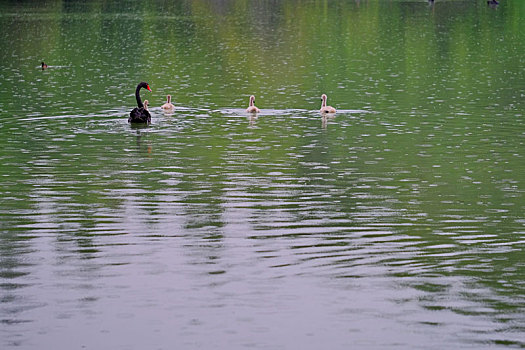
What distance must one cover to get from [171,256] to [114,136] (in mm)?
18896

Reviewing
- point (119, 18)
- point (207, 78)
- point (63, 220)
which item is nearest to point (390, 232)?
point (63, 220)

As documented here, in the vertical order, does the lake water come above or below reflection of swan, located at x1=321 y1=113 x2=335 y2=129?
below

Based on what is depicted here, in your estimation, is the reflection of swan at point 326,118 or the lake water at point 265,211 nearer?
the lake water at point 265,211

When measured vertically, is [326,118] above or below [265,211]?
above

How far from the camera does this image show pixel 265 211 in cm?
2362

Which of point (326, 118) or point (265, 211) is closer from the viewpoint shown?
point (265, 211)

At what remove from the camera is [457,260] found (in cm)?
1892

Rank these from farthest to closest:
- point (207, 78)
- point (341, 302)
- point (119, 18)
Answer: point (119, 18)
point (207, 78)
point (341, 302)

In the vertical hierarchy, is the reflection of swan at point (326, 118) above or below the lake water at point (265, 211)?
above

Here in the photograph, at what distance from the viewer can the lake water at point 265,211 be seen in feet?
51.0

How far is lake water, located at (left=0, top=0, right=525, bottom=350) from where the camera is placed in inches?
612

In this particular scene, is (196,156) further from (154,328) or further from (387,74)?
(387,74)

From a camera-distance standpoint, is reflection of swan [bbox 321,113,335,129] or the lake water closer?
the lake water

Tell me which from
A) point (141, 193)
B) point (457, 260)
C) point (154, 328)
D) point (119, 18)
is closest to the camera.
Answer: point (154, 328)
